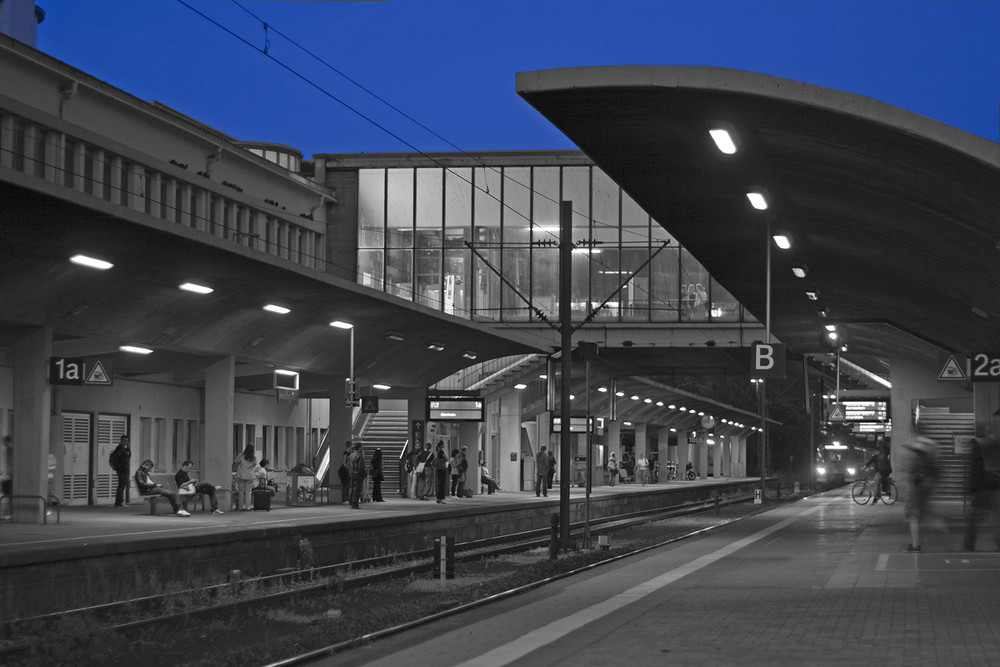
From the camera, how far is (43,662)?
11.9 metres

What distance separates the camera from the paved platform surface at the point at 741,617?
9891mm

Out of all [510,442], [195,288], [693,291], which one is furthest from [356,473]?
[693,291]

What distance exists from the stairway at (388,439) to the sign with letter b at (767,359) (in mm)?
24849

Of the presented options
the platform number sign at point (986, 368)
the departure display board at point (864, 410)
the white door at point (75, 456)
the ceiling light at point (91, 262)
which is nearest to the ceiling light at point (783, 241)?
the platform number sign at point (986, 368)

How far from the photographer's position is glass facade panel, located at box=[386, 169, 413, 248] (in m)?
53.7

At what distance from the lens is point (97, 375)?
80.7 ft

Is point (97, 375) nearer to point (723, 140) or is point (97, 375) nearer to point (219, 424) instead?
point (219, 424)

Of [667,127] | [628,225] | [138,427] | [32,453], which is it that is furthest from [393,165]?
[667,127]

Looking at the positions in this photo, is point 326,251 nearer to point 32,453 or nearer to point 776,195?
point 32,453

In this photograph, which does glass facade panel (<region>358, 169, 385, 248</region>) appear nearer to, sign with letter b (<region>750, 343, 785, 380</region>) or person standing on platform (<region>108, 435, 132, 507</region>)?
person standing on platform (<region>108, 435, 132, 507</region>)

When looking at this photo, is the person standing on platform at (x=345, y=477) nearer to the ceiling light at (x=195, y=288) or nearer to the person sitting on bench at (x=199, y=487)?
the person sitting on bench at (x=199, y=487)

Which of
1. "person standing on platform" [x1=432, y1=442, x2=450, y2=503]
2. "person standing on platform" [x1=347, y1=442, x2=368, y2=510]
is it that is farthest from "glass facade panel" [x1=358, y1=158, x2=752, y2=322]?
"person standing on platform" [x1=347, y1=442, x2=368, y2=510]

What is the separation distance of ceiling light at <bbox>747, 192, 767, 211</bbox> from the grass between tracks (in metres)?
5.81

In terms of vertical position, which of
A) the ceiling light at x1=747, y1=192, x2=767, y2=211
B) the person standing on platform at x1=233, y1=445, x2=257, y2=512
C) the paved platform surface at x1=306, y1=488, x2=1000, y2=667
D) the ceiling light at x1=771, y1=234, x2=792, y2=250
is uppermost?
the ceiling light at x1=747, y1=192, x2=767, y2=211
